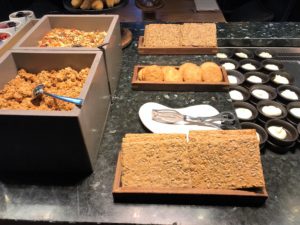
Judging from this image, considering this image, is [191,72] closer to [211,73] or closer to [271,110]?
[211,73]

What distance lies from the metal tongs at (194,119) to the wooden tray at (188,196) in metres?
0.35

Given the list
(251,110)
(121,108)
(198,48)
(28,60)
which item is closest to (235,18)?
(198,48)

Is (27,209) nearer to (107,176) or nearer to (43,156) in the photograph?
(43,156)

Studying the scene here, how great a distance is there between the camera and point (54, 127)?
0.90 metres

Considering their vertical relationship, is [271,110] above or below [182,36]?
below

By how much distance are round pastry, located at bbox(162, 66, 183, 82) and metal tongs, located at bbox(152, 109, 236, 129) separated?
0.87 ft

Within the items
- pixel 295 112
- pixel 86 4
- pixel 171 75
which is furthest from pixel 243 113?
pixel 86 4

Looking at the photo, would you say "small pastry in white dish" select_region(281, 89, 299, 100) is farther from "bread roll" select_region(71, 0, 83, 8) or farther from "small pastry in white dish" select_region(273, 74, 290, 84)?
"bread roll" select_region(71, 0, 83, 8)

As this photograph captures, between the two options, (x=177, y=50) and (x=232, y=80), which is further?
(x=177, y=50)

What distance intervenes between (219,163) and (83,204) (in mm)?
531

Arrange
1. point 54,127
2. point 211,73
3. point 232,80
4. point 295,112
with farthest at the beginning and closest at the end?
point 232,80 → point 211,73 → point 295,112 → point 54,127

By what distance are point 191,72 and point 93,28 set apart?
64 cm

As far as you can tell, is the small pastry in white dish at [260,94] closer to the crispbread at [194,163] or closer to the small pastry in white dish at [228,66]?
the small pastry in white dish at [228,66]

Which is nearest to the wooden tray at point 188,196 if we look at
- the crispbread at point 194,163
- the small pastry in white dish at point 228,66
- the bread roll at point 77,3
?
the crispbread at point 194,163
